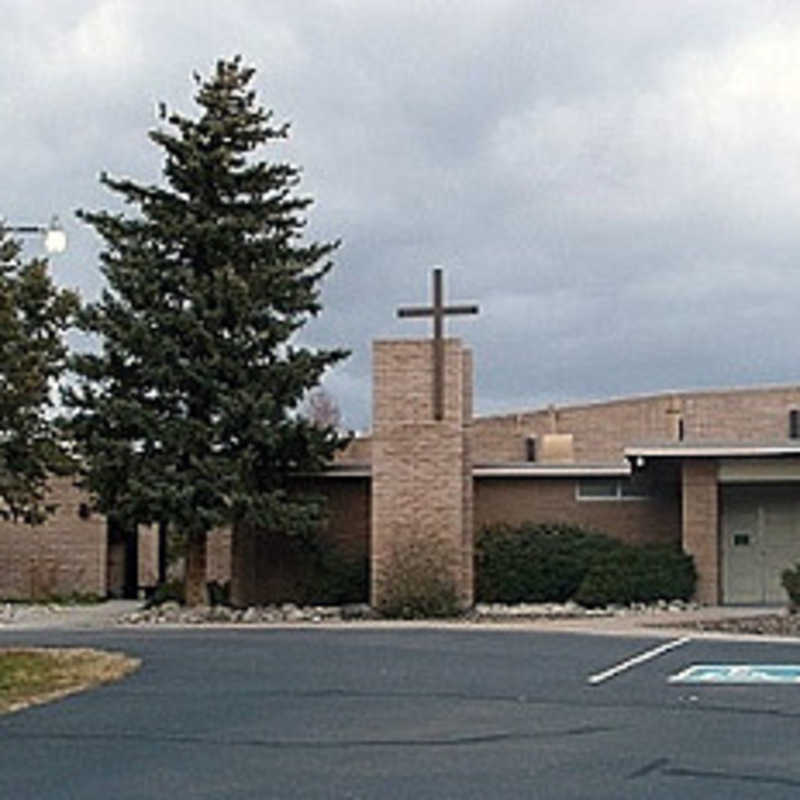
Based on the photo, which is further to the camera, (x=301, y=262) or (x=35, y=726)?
(x=301, y=262)

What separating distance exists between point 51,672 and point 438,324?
14207mm

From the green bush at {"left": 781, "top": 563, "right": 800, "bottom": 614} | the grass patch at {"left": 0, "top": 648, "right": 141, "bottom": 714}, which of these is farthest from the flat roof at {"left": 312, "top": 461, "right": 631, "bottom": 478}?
the grass patch at {"left": 0, "top": 648, "right": 141, "bottom": 714}

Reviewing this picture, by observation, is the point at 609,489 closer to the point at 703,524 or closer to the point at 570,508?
the point at 570,508

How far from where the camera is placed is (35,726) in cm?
1523

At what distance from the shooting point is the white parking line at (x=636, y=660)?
18.9 metres

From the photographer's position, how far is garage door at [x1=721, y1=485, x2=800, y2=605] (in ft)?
117

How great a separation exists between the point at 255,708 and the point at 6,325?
6.68 metres

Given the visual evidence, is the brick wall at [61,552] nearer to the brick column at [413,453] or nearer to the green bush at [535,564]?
the brick column at [413,453]

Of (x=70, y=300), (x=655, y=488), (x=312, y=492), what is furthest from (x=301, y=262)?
(x=70, y=300)

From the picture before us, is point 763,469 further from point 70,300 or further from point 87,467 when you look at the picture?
point 70,300

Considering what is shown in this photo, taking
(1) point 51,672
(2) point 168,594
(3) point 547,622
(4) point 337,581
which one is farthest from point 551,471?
(1) point 51,672

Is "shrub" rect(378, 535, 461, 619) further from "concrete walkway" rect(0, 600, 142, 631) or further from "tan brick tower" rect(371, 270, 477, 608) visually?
"concrete walkway" rect(0, 600, 142, 631)

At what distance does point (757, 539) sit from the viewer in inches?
1415

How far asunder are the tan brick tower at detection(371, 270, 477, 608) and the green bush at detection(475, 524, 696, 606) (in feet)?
4.87
